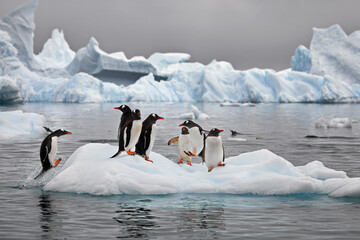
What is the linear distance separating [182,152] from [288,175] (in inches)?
89.1

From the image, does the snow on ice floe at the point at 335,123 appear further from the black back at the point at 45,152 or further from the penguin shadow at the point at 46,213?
the penguin shadow at the point at 46,213

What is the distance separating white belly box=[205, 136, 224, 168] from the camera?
25.7 feet

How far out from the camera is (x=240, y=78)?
247ft

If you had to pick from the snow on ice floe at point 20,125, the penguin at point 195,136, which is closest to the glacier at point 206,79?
the snow on ice floe at point 20,125

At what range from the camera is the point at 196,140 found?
9.28 m

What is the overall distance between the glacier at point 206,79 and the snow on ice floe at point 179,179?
61864 millimetres

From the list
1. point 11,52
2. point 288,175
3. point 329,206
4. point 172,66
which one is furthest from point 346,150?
point 172,66

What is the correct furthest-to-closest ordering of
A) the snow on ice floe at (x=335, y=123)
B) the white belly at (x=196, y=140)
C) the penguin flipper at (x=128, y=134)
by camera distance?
the snow on ice floe at (x=335, y=123) < the white belly at (x=196, y=140) < the penguin flipper at (x=128, y=134)

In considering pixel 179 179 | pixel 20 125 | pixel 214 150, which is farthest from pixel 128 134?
pixel 20 125

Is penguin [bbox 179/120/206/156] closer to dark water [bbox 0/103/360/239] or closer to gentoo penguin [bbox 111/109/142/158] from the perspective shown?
gentoo penguin [bbox 111/109/142/158]

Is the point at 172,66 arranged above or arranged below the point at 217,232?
above

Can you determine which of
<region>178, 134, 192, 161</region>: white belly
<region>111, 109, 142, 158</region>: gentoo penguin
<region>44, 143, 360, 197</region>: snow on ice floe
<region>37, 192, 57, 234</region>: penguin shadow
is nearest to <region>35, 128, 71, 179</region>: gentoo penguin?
<region>44, 143, 360, 197</region>: snow on ice floe

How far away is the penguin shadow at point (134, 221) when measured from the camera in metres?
4.91

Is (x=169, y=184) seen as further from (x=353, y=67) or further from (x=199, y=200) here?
(x=353, y=67)
